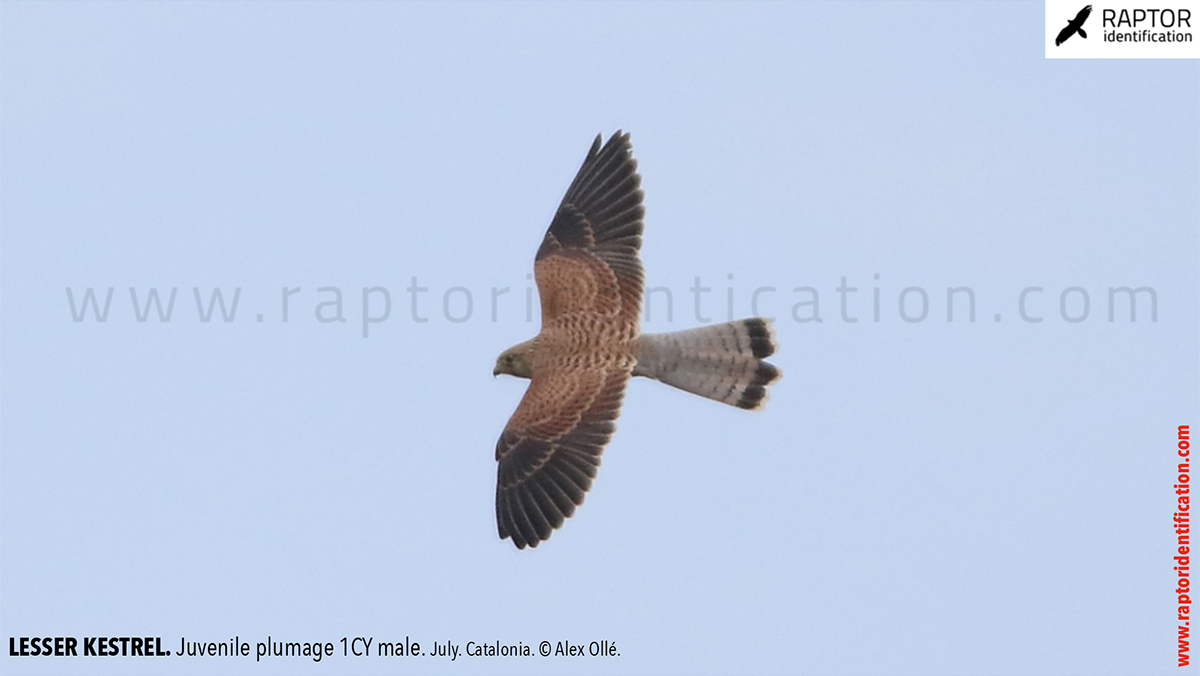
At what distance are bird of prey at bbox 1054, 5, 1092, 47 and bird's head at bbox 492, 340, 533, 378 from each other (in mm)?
4795

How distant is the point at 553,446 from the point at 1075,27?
17.4ft

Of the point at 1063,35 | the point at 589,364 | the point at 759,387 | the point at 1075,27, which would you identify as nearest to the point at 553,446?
the point at 589,364

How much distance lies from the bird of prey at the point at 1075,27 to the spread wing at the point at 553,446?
14.8ft

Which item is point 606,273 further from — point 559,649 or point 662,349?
point 559,649

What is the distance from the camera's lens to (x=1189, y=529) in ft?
33.9

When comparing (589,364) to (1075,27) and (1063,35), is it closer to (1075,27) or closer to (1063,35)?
(1063,35)

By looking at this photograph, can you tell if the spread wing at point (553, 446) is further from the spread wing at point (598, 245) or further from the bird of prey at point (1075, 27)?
the bird of prey at point (1075, 27)

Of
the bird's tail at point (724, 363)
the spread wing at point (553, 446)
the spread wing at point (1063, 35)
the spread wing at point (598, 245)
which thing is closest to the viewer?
the spread wing at point (553, 446)

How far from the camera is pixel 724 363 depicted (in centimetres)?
1044

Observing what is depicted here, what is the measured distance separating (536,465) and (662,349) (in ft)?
3.72

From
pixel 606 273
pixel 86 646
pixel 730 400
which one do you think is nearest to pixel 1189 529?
pixel 730 400

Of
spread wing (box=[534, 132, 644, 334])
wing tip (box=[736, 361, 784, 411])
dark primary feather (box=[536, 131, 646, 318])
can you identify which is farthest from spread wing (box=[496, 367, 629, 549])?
wing tip (box=[736, 361, 784, 411])

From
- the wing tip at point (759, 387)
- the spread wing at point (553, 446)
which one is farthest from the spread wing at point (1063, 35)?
the spread wing at point (553, 446)

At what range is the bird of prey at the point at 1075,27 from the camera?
12.0 m
